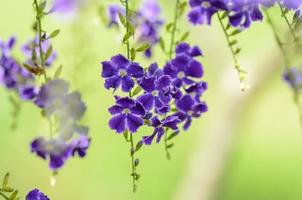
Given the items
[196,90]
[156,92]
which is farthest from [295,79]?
[156,92]

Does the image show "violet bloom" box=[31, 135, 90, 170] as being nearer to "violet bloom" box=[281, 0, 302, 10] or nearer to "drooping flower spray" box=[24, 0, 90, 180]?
"drooping flower spray" box=[24, 0, 90, 180]

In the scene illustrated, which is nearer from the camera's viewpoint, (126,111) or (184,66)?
(126,111)

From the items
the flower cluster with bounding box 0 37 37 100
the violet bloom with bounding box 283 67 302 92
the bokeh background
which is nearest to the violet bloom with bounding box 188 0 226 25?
the violet bloom with bounding box 283 67 302 92

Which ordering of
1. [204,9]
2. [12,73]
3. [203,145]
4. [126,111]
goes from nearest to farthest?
1. [126,111]
2. [204,9]
3. [12,73]
4. [203,145]

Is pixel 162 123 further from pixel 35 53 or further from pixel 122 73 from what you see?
pixel 35 53

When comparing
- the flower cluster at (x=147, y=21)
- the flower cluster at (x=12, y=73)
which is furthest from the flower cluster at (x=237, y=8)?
the flower cluster at (x=12, y=73)

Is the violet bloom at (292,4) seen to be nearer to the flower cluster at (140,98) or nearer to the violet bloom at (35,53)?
the flower cluster at (140,98)
